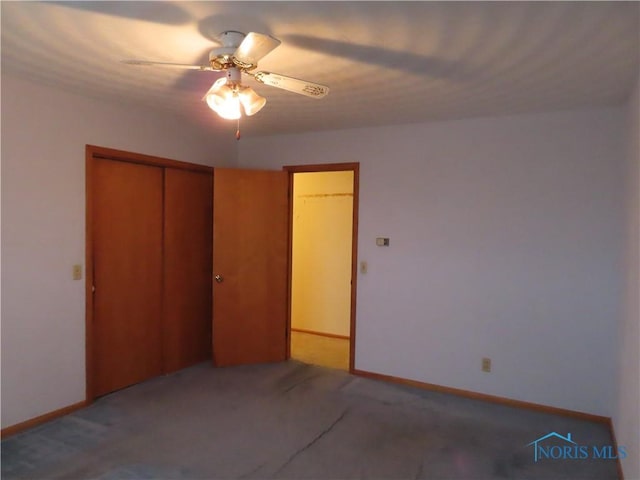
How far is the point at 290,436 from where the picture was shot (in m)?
2.79

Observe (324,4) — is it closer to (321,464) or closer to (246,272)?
(321,464)

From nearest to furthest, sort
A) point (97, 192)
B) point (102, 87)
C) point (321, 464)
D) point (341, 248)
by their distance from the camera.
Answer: point (321, 464)
point (102, 87)
point (97, 192)
point (341, 248)

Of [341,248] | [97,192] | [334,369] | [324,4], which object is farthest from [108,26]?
[341,248]

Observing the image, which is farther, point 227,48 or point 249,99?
point 249,99

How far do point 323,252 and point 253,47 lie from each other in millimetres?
3672

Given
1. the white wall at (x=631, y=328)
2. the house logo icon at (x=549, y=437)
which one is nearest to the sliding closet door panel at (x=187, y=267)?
the house logo icon at (x=549, y=437)

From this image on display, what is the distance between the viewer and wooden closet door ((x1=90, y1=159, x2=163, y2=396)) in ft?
10.8

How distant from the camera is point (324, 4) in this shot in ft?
5.54

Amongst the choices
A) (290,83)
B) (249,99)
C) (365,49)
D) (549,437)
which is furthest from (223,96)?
(549,437)

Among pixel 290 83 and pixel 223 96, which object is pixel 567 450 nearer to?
pixel 290 83

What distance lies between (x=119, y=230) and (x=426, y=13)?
279 centimetres

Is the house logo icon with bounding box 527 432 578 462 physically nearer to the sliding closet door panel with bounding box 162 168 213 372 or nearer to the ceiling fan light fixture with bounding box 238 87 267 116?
the ceiling fan light fixture with bounding box 238 87 267 116

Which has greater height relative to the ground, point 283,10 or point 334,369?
point 283,10

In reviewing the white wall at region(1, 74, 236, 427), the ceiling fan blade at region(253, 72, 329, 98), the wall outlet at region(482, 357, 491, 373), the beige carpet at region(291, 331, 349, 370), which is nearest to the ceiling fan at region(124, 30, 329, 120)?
the ceiling fan blade at region(253, 72, 329, 98)
